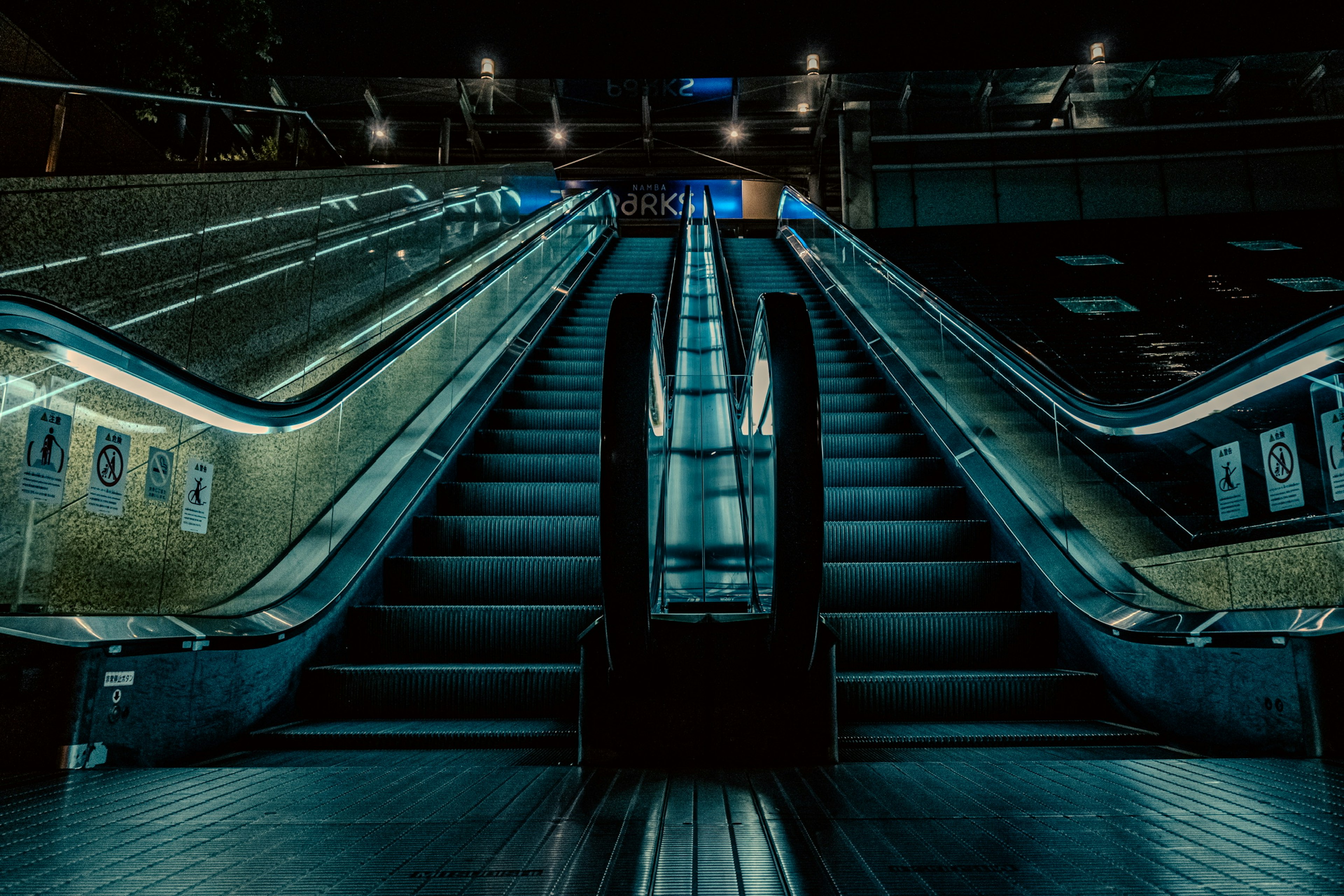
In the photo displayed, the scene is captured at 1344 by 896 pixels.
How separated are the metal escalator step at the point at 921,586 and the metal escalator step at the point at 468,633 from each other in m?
1.17

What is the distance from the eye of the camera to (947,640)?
141 inches

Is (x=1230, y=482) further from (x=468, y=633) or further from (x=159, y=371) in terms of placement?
(x=159, y=371)

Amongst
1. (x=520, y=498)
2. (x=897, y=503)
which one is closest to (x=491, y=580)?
(x=520, y=498)

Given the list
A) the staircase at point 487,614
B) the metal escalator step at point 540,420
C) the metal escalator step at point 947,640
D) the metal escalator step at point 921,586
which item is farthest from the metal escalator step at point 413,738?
the metal escalator step at point 540,420

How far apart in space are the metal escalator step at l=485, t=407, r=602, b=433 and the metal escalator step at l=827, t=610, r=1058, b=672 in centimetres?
281

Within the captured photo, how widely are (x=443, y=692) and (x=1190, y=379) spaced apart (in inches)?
143

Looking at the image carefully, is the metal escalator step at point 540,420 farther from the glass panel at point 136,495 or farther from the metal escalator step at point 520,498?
Answer: the glass panel at point 136,495

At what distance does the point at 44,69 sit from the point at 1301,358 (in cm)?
862

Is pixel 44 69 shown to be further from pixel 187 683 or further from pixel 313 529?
pixel 187 683

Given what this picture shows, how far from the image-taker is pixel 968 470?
4777 millimetres

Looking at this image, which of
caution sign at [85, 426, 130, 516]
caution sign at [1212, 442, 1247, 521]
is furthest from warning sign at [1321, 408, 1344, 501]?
caution sign at [85, 426, 130, 516]

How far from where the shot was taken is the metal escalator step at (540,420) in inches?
233

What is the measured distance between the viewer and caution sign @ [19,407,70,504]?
8.73 feet

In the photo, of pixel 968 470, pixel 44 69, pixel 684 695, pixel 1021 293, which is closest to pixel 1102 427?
pixel 968 470
